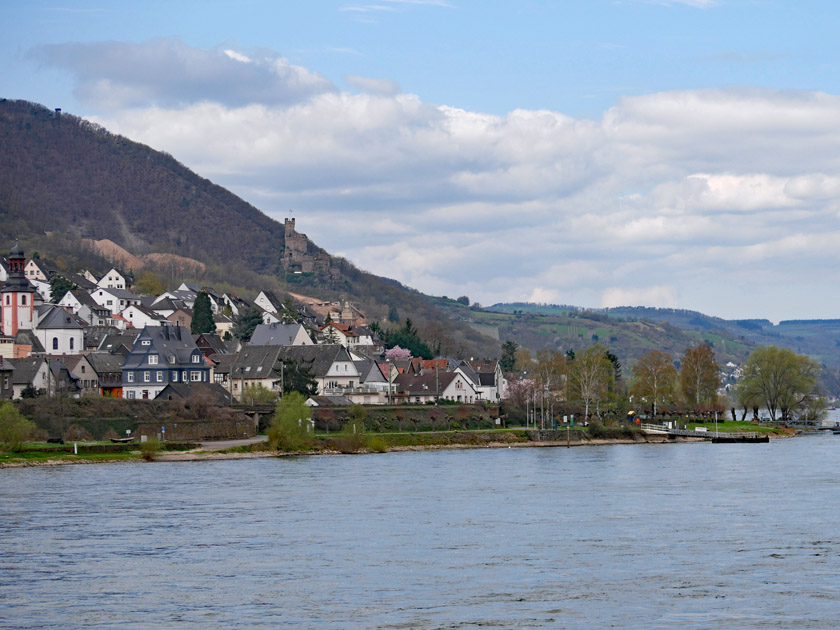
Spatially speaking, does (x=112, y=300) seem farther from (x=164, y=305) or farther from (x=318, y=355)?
(x=318, y=355)

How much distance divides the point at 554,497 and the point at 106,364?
69897mm

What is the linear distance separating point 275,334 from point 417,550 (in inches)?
4361

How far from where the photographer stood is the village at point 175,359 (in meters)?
114

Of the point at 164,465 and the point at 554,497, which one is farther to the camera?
the point at 164,465

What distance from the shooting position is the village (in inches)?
4473

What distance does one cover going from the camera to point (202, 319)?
154625mm

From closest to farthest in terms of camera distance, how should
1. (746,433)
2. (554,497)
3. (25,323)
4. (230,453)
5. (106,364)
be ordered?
(554,497) < (230,453) < (106,364) < (746,433) < (25,323)

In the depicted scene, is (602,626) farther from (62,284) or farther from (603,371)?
(62,284)

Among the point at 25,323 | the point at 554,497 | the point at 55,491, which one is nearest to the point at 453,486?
the point at 554,497

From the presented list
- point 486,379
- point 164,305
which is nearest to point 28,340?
point 164,305

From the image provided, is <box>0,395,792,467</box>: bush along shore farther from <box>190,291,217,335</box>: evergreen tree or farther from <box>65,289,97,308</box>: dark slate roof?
<box>65,289,97,308</box>: dark slate roof

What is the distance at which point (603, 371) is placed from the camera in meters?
137

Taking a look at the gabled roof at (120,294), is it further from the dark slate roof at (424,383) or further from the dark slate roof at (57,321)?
the dark slate roof at (424,383)

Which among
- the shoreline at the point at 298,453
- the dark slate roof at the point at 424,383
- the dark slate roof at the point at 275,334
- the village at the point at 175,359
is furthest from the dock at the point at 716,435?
the dark slate roof at the point at 275,334
